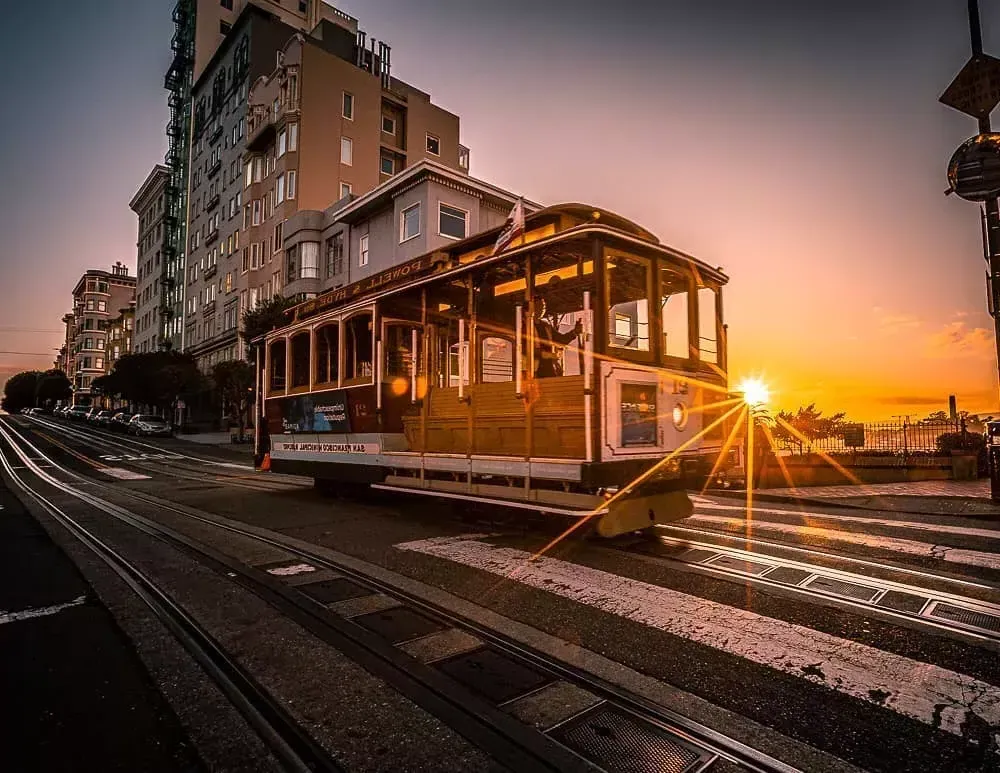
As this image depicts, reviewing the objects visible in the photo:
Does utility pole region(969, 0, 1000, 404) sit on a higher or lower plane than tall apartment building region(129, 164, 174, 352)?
lower

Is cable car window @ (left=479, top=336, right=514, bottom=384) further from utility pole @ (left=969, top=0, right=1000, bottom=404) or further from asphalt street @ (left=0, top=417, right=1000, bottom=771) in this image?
utility pole @ (left=969, top=0, right=1000, bottom=404)

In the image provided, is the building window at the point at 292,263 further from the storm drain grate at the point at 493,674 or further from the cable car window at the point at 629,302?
the storm drain grate at the point at 493,674

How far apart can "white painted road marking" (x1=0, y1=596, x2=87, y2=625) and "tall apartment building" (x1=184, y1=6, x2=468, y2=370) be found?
109 feet

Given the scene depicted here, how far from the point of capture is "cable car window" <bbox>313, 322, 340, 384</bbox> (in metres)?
10.5

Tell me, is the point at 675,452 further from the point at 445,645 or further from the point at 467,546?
the point at 445,645

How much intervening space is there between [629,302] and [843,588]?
168 inches

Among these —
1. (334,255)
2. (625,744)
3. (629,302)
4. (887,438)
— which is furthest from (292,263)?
(625,744)

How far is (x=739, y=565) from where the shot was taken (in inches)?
222

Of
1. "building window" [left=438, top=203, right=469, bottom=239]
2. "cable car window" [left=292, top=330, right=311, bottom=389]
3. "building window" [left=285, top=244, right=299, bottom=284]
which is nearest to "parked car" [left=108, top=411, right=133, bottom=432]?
"building window" [left=285, top=244, right=299, bottom=284]

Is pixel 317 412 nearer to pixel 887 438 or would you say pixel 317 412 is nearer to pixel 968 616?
pixel 968 616

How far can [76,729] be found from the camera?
276 cm

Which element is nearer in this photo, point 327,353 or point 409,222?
point 327,353

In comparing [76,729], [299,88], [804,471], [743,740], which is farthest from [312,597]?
[299,88]

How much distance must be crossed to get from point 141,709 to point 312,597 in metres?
1.82
